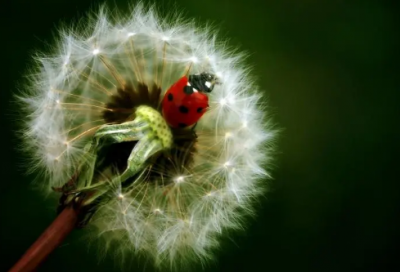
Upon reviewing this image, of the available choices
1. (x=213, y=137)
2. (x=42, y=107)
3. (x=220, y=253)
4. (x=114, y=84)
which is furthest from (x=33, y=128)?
(x=220, y=253)

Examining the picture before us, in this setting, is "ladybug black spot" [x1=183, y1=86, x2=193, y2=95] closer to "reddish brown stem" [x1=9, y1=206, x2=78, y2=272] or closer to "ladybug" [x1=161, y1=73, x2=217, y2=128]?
"ladybug" [x1=161, y1=73, x2=217, y2=128]

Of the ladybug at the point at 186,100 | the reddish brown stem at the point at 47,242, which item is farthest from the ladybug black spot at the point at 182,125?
the reddish brown stem at the point at 47,242

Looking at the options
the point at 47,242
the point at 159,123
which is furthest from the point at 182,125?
the point at 47,242

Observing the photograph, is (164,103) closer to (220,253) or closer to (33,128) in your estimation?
(33,128)

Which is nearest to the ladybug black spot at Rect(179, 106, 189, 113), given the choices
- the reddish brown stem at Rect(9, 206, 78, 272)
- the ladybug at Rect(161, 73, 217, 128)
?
the ladybug at Rect(161, 73, 217, 128)

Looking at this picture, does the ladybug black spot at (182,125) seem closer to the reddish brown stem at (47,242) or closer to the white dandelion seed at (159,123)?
the white dandelion seed at (159,123)

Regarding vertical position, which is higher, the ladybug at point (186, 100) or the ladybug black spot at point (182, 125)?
the ladybug at point (186, 100)

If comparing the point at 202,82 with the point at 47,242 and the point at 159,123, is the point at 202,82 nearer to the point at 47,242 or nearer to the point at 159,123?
the point at 159,123
